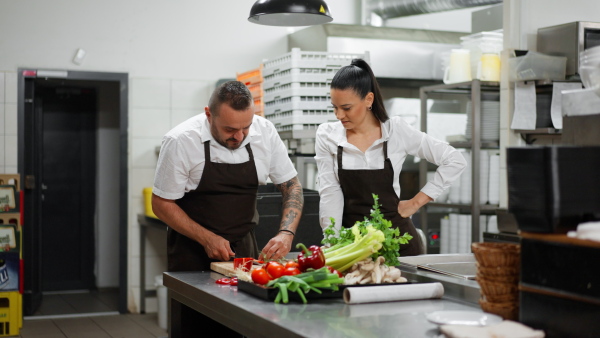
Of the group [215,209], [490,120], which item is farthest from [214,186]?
[490,120]

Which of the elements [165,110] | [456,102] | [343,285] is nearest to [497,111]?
[456,102]

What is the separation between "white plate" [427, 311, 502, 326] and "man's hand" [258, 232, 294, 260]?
1176mm

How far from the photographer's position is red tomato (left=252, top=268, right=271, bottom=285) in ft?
7.36

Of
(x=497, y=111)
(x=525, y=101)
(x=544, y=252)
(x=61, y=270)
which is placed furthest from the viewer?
(x=61, y=270)

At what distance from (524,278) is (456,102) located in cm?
503

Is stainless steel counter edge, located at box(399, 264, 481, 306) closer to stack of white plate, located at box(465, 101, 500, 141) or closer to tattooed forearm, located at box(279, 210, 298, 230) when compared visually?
tattooed forearm, located at box(279, 210, 298, 230)

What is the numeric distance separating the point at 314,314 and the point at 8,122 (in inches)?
194

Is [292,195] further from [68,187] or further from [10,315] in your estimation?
[68,187]

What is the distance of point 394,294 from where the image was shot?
2.14 meters


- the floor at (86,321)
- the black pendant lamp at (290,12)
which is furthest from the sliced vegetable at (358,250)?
the floor at (86,321)

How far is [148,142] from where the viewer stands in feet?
21.3

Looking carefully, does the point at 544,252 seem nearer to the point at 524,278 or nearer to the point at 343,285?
the point at 524,278

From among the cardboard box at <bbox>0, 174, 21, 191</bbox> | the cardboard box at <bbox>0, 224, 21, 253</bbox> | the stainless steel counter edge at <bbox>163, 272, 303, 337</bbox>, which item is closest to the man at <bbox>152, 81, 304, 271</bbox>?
the stainless steel counter edge at <bbox>163, 272, 303, 337</bbox>

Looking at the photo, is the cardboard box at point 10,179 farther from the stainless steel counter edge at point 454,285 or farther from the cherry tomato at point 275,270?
the stainless steel counter edge at point 454,285
